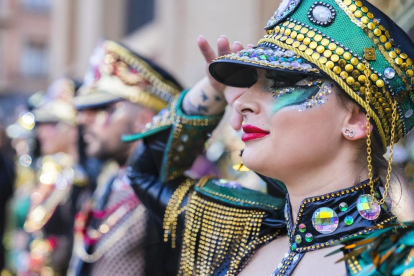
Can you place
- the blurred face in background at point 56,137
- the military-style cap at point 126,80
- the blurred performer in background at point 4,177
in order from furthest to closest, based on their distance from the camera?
1. the blurred performer in background at point 4,177
2. the blurred face in background at point 56,137
3. the military-style cap at point 126,80

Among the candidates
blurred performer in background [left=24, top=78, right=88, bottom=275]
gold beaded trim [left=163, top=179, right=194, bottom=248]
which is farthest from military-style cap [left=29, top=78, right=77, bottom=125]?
gold beaded trim [left=163, top=179, right=194, bottom=248]

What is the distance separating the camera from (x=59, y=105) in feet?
16.7

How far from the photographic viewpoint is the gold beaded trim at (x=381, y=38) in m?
1.70

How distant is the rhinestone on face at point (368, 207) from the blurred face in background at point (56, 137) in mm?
3649

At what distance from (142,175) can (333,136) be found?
99 centimetres

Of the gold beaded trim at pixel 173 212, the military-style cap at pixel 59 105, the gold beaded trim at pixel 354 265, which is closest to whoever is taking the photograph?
the gold beaded trim at pixel 354 265

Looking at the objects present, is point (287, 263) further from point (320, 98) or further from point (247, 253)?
point (320, 98)

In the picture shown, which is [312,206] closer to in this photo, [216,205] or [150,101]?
[216,205]

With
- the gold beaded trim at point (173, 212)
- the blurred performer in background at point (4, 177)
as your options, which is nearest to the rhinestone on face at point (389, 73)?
the gold beaded trim at point (173, 212)

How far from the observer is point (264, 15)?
5.25 m

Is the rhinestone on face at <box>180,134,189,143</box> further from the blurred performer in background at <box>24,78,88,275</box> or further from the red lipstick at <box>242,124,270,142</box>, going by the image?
the blurred performer in background at <box>24,78,88,275</box>

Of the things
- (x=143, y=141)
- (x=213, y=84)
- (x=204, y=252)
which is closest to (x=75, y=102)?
(x=143, y=141)

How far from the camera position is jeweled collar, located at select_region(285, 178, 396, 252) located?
1688mm

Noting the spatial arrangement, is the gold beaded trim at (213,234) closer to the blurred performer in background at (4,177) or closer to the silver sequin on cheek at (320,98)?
the silver sequin on cheek at (320,98)
